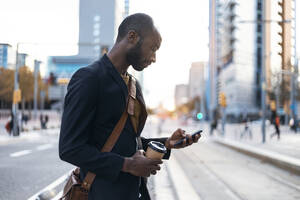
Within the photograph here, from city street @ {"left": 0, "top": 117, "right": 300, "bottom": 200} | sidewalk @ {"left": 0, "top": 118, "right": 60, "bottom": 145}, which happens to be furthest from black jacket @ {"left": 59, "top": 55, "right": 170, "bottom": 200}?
sidewalk @ {"left": 0, "top": 118, "right": 60, "bottom": 145}

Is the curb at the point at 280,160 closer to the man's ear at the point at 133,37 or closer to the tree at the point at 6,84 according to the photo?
the man's ear at the point at 133,37

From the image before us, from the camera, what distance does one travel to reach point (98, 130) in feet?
5.38

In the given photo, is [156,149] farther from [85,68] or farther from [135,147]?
[85,68]

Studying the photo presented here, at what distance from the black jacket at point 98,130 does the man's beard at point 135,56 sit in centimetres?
11

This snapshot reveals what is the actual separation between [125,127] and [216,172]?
751 cm

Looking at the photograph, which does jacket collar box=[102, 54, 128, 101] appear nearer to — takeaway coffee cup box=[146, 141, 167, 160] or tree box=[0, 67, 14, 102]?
takeaway coffee cup box=[146, 141, 167, 160]

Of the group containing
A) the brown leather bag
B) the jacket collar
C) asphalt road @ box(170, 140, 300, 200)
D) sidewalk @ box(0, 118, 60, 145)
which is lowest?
sidewalk @ box(0, 118, 60, 145)

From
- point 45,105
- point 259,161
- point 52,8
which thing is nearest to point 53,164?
point 52,8

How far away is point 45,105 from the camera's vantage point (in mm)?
96812

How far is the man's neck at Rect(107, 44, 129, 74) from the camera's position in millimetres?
1736

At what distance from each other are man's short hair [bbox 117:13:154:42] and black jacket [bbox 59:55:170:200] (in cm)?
19

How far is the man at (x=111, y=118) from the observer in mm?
1540

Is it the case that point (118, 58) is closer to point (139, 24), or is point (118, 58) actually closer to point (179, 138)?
point (139, 24)

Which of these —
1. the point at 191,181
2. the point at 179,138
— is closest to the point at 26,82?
the point at 191,181
